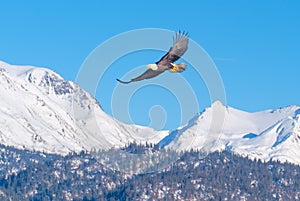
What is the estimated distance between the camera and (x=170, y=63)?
2650 inches

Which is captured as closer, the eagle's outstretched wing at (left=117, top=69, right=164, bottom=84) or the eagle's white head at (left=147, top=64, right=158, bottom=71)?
the eagle's white head at (left=147, top=64, right=158, bottom=71)

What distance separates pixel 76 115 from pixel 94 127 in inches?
59.7

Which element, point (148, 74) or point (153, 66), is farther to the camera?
point (148, 74)

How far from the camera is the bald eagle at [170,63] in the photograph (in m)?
67.0

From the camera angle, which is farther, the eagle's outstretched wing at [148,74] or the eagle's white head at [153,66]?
the eagle's outstretched wing at [148,74]

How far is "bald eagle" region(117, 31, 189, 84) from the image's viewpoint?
67.0 meters

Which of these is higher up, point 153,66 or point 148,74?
point 153,66

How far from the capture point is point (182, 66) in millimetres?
67500

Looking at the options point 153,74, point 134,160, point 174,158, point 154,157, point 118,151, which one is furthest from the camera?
point 154,157

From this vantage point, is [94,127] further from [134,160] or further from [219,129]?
[134,160]

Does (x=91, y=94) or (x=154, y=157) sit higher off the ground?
(x=154, y=157)

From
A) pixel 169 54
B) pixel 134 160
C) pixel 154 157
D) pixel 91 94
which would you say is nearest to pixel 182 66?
pixel 169 54

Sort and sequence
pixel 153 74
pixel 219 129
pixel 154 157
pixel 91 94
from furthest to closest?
pixel 154 157 → pixel 219 129 → pixel 91 94 → pixel 153 74

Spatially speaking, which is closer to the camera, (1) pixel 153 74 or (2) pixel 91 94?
(1) pixel 153 74
